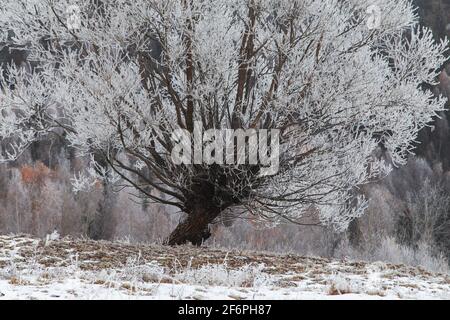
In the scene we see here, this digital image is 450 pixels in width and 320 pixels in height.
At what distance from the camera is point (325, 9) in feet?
24.5

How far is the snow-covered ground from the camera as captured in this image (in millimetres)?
3908

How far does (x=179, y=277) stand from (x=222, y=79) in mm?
3493

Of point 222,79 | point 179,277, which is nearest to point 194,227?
point 222,79

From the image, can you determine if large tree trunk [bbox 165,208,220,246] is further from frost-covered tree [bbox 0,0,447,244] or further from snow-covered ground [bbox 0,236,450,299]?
snow-covered ground [bbox 0,236,450,299]

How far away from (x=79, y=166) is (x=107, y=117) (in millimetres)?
34633

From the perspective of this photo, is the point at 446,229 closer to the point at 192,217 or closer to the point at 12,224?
the point at 12,224

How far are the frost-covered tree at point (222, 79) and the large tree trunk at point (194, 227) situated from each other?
0.02 meters

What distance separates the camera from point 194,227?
8.80 meters

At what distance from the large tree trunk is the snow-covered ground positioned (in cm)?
105

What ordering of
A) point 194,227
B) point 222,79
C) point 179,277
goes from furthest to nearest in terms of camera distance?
point 194,227 < point 222,79 < point 179,277

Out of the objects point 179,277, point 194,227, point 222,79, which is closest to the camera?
point 179,277

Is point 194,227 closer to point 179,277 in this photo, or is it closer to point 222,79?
point 222,79

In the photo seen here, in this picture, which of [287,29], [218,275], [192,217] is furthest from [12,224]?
[218,275]

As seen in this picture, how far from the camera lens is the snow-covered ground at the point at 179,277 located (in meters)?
3.91
